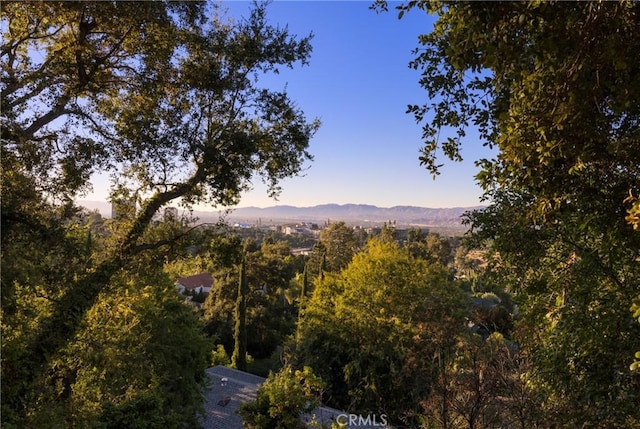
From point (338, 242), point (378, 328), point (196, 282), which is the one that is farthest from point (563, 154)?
point (196, 282)

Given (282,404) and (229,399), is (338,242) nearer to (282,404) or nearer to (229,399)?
(229,399)

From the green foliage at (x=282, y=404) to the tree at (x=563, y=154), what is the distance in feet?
13.5

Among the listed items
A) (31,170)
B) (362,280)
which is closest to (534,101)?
(31,170)

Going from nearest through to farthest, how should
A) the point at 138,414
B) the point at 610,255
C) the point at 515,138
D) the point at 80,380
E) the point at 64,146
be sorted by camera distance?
the point at 515,138, the point at 610,255, the point at 64,146, the point at 80,380, the point at 138,414

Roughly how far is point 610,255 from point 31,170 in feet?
20.6

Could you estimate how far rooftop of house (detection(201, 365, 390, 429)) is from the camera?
12.4 m

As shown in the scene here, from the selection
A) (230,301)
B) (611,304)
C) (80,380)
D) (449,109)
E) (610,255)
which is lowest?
(230,301)

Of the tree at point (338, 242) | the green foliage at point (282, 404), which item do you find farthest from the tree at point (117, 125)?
the tree at point (338, 242)

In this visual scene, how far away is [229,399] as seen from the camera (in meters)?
14.2

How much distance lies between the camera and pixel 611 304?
3203 mm

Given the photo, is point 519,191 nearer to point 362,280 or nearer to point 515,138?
point 515,138

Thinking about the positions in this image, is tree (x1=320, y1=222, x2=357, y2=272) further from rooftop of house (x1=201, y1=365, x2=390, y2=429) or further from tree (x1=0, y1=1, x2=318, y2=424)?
tree (x1=0, y1=1, x2=318, y2=424)

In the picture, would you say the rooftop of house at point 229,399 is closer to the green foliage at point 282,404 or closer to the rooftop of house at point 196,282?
the green foliage at point 282,404

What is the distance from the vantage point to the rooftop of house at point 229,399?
487 inches
